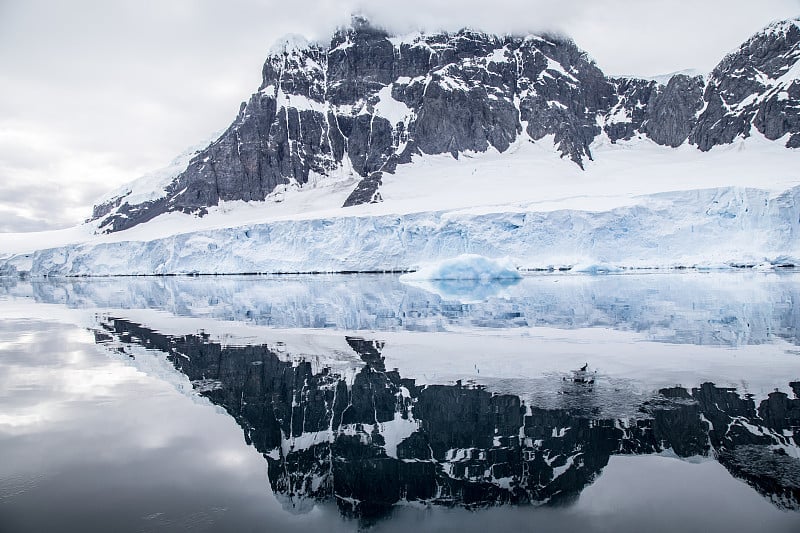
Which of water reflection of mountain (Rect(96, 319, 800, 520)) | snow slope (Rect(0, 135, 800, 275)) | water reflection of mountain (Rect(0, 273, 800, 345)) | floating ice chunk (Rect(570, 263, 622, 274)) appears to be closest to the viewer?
water reflection of mountain (Rect(96, 319, 800, 520))

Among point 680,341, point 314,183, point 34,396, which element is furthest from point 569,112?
point 34,396

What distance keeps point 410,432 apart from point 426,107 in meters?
79.0

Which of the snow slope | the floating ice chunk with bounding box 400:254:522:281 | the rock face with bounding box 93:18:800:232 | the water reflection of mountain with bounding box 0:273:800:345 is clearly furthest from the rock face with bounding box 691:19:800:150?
the water reflection of mountain with bounding box 0:273:800:345

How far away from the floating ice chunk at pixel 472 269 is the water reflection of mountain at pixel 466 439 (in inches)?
979

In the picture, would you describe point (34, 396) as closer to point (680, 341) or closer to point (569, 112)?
point (680, 341)

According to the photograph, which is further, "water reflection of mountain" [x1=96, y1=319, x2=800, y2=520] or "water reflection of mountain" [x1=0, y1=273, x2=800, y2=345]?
"water reflection of mountain" [x1=0, y1=273, x2=800, y2=345]

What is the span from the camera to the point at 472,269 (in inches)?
1259

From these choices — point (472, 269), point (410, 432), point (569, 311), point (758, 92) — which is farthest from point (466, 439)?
point (758, 92)

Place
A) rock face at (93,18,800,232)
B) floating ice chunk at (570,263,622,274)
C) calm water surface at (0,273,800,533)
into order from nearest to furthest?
1. calm water surface at (0,273,800,533)
2. floating ice chunk at (570,263,622,274)
3. rock face at (93,18,800,232)

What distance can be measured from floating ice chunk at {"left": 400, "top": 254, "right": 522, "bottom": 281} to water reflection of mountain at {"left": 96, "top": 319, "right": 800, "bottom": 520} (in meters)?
24.9

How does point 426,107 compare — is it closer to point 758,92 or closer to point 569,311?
point 758,92

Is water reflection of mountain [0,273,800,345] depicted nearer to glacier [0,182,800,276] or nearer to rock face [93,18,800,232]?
glacier [0,182,800,276]

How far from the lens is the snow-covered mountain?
4009 cm

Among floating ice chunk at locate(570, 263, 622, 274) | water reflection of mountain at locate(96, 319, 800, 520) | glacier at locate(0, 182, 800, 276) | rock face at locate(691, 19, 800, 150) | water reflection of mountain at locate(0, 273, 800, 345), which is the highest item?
rock face at locate(691, 19, 800, 150)
